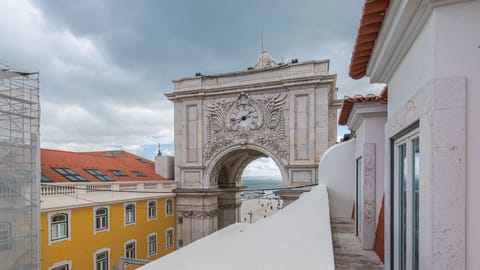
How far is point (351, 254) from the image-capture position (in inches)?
142

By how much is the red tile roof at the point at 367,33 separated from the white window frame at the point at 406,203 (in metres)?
0.85

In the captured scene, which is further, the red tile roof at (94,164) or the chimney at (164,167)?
the chimney at (164,167)

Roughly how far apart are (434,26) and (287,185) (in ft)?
46.8

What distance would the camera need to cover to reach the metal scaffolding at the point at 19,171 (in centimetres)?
896

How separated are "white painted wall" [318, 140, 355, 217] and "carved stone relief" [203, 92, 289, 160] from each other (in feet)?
29.8

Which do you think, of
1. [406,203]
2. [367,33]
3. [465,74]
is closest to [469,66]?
[465,74]

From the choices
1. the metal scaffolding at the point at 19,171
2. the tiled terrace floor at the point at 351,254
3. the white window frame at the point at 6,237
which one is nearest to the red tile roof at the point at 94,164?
the metal scaffolding at the point at 19,171

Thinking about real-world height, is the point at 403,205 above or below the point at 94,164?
above

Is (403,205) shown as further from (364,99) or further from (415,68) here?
(364,99)

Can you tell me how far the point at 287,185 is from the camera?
15.2m

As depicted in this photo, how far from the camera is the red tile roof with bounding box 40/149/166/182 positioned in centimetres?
1330

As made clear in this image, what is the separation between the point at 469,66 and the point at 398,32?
2.02 ft

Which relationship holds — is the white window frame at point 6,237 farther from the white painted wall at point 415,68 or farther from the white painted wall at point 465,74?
the white painted wall at point 465,74

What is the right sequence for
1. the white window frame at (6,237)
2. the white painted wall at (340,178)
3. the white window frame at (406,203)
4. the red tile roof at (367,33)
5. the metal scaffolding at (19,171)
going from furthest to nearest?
1. the metal scaffolding at (19,171)
2. the white window frame at (6,237)
3. the white painted wall at (340,178)
4. the white window frame at (406,203)
5. the red tile roof at (367,33)
